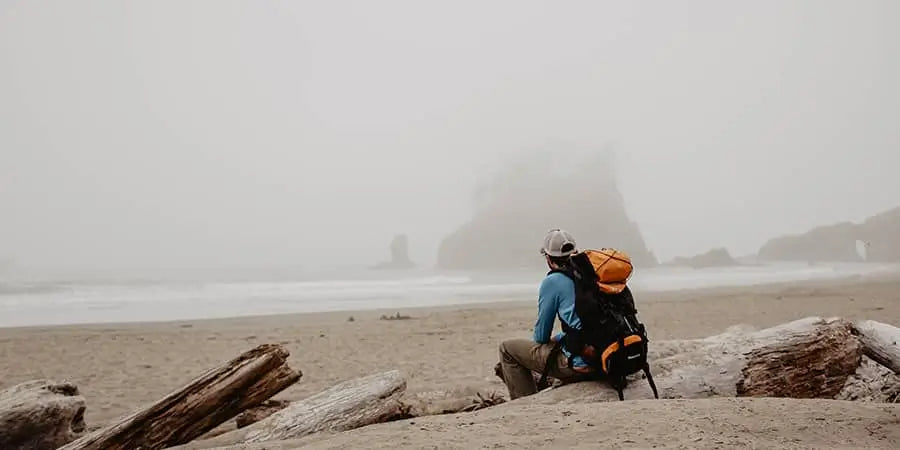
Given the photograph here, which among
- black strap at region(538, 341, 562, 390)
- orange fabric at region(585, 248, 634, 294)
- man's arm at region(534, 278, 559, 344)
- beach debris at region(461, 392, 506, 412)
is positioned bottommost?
beach debris at region(461, 392, 506, 412)

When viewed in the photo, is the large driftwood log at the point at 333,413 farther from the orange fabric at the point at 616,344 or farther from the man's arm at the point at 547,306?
the orange fabric at the point at 616,344

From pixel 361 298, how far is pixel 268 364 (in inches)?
921

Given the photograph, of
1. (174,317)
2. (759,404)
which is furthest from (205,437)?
(174,317)

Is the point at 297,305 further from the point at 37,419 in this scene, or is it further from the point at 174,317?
the point at 37,419

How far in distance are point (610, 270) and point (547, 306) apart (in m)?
0.54

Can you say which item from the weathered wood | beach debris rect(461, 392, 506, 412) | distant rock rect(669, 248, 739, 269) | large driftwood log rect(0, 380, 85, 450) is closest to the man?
beach debris rect(461, 392, 506, 412)

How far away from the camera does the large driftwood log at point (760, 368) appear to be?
15.0ft

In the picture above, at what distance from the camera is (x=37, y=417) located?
499cm

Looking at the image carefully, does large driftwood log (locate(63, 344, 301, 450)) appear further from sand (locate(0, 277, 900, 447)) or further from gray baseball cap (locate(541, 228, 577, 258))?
gray baseball cap (locate(541, 228, 577, 258))

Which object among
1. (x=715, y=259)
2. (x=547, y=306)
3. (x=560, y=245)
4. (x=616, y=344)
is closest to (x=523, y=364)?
(x=547, y=306)

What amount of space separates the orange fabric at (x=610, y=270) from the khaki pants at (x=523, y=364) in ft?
2.43

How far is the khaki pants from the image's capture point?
473 centimetres

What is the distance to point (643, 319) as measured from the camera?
16062 millimetres

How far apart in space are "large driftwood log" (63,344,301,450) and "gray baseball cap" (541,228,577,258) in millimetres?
2116
